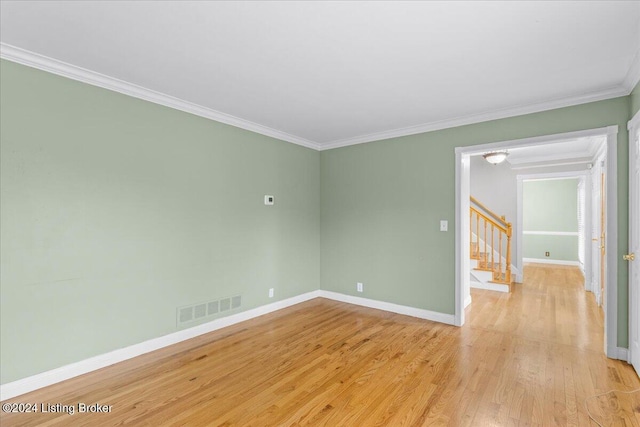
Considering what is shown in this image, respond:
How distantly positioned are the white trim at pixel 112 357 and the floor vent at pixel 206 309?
0.10 meters

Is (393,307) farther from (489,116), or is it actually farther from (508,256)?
(508,256)

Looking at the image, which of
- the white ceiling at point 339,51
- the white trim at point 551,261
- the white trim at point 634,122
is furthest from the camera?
the white trim at point 551,261

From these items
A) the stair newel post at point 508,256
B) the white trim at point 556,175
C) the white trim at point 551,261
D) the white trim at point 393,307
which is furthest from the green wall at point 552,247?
the white trim at point 393,307

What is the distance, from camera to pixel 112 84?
2779 millimetres

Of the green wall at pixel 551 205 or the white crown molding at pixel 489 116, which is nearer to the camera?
the white crown molding at pixel 489 116

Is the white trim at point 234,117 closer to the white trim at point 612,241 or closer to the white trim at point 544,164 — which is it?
the white trim at point 612,241

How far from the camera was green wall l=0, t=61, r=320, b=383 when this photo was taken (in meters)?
2.32

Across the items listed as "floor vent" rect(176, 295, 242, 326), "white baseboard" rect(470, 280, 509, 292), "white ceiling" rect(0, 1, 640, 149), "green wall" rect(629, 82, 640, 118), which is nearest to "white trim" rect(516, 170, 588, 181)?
"white baseboard" rect(470, 280, 509, 292)

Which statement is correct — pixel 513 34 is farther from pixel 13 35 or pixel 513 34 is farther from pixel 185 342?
pixel 185 342

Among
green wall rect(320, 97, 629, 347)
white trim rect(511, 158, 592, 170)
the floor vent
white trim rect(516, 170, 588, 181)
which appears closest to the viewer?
the floor vent

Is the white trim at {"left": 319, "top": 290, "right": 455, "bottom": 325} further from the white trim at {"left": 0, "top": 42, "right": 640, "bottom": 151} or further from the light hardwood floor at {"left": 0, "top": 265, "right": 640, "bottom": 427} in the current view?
the white trim at {"left": 0, "top": 42, "right": 640, "bottom": 151}

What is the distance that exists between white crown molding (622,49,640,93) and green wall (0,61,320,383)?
3.80 metres

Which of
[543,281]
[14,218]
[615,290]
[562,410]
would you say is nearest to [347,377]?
[562,410]

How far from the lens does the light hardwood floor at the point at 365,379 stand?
6.82 ft
